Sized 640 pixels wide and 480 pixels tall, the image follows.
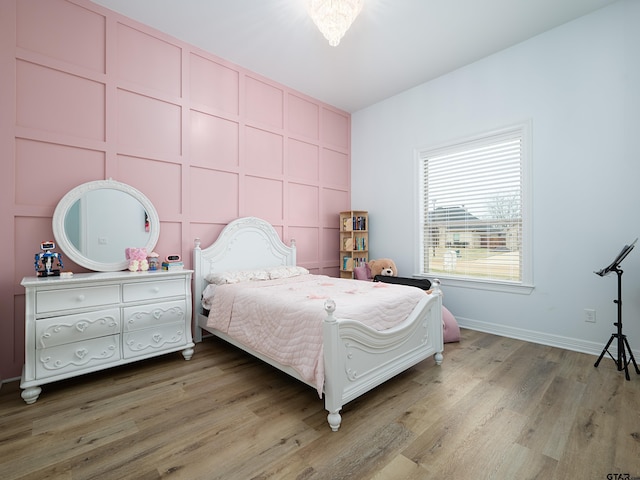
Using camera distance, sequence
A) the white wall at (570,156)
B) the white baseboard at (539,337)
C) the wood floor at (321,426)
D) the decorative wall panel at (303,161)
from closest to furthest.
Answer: the wood floor at (321,426), the white wall at (570,156), the white baseboard at (539,337), the decorative wall panel at (303,161)

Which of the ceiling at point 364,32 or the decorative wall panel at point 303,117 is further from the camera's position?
the decorative wall panel at point 303,117

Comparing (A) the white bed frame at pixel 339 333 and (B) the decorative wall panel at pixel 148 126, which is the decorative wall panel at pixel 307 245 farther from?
(B) the decorative wall panel at pixel 148 126

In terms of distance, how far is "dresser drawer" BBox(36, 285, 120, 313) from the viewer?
208cm

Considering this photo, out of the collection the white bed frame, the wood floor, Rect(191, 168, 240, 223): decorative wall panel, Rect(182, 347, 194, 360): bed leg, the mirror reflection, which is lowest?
the wood floor

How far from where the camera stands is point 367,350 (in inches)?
76.9

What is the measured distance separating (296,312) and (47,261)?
1.94 m

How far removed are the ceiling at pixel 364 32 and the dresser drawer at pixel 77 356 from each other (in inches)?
114

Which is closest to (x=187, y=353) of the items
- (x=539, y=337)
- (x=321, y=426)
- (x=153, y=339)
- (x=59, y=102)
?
(x=153, y=339)

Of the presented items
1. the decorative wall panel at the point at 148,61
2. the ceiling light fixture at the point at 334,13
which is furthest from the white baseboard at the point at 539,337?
the decorative wall panel at the point at 148,61

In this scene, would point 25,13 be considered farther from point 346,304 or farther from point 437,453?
point 437,453

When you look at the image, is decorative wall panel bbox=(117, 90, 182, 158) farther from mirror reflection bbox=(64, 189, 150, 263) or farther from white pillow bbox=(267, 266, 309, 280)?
white pillow bbox=(267, 266, 309, 280)

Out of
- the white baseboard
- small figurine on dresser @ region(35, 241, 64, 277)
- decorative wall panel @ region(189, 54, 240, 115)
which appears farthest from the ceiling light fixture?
the white baseboard

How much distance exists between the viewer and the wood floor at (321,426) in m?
1.44

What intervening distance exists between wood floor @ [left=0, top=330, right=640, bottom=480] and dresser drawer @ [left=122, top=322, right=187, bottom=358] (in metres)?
0.19
